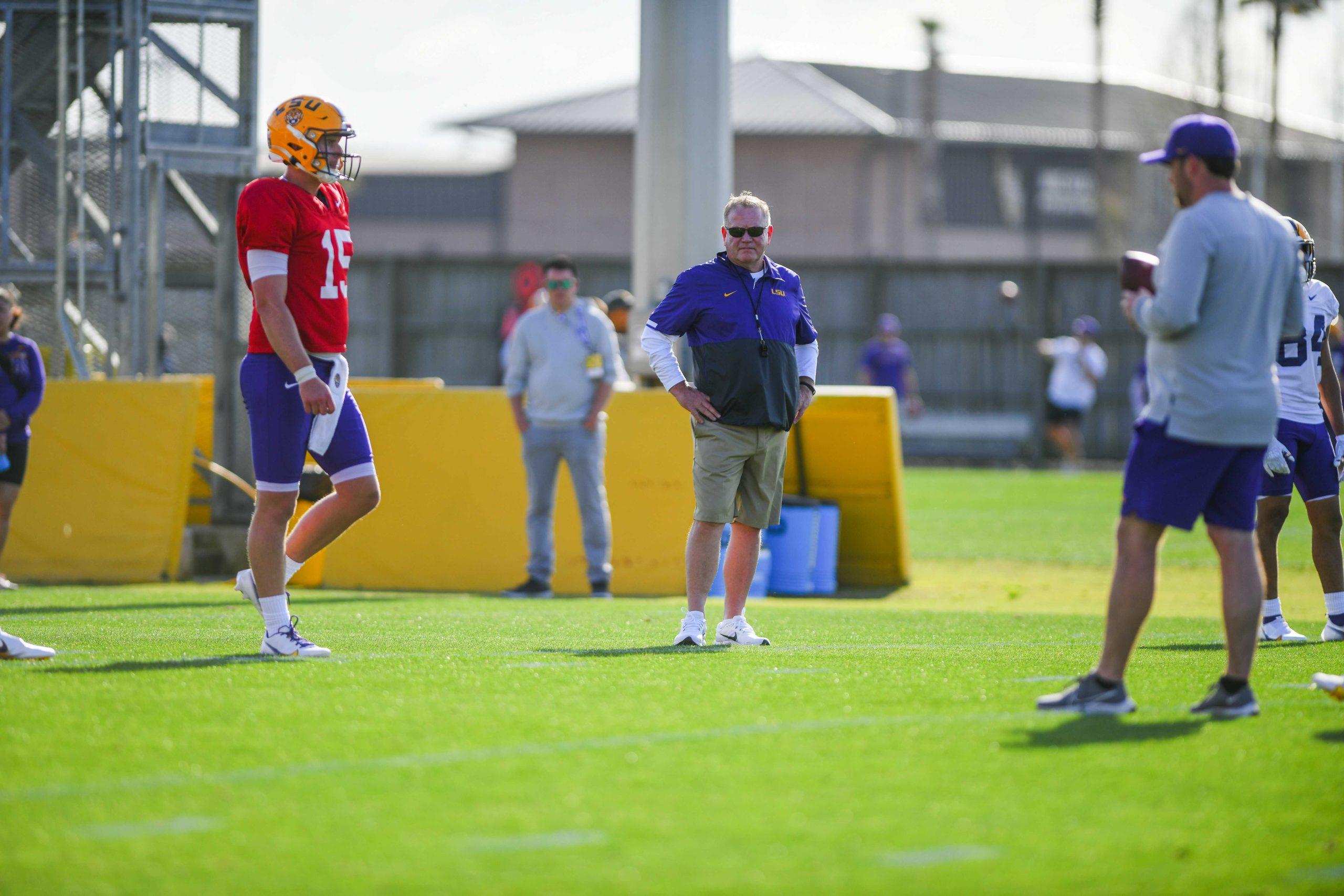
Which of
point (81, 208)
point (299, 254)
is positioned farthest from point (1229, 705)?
point (81, 208)

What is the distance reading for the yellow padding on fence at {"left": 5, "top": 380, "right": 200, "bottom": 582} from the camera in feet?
40.6

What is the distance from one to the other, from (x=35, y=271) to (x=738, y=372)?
9192 mm

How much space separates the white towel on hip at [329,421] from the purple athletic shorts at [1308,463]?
4.81 meters

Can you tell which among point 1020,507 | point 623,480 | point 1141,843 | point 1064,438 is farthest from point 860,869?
point 1064,438

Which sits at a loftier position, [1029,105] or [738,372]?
[1029,105]

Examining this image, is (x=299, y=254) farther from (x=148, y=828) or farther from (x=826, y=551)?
(x=826, y=551)

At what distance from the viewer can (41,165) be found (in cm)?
1442

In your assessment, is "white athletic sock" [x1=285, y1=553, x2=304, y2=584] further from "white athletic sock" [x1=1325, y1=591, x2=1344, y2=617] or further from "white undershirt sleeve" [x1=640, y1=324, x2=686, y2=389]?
"white athletic sock" [x1=1325, y1=591, x2=1344, y2=617]

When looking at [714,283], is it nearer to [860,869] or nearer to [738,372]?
[738,372]

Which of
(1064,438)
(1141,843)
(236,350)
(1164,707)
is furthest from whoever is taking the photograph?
(1064,438)

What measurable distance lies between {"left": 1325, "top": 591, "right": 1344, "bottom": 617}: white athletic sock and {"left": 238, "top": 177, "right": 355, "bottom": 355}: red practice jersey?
17.6ft

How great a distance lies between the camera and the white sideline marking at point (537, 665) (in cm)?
652

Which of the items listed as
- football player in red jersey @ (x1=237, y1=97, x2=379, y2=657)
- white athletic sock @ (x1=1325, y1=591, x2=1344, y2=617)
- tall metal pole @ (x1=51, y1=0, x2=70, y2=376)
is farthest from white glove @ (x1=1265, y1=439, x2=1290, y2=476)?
tall metal pole @ (x1=51, y1=0, x2=70, y2=376)

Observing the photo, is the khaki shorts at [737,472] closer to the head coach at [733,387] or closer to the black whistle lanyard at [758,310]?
the head coach at [733,387]
